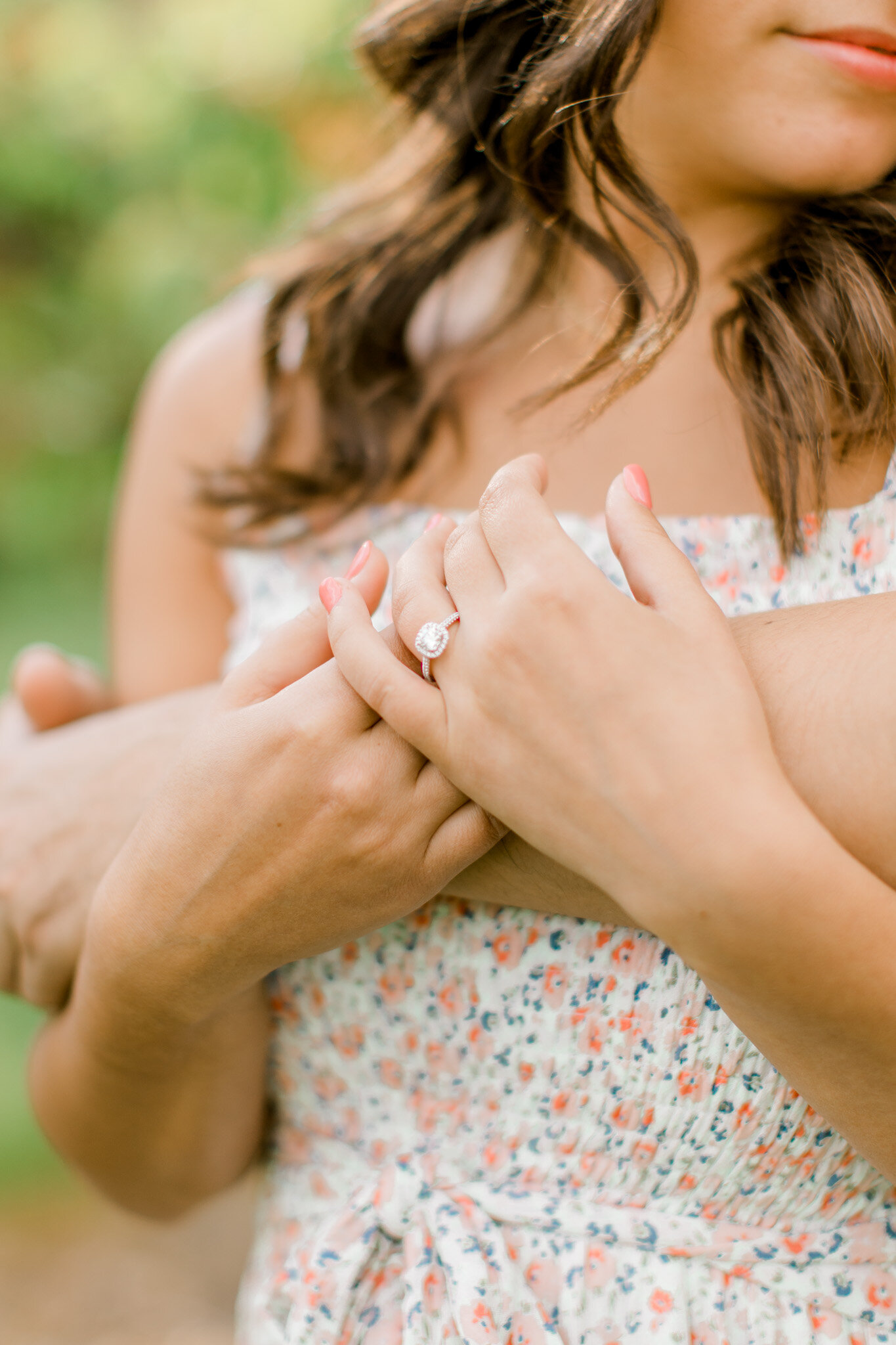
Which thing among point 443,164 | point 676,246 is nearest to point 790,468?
point 676,246

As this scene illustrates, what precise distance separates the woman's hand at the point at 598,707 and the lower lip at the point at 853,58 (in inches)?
20.4

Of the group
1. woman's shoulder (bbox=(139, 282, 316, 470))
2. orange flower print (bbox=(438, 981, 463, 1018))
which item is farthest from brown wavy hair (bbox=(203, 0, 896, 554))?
orange flower print (bbox=(438, 981, 463, 1018))

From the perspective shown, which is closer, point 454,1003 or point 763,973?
point 763,973

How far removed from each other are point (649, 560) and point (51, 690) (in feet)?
3.45

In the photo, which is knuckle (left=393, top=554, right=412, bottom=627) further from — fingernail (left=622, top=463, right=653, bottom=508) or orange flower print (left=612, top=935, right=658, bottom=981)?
orange flower print (left=612, top=935, right=658, bottom=981)

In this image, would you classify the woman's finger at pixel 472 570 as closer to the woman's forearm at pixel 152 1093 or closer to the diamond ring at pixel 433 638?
the diamond ring at pixel 433 638

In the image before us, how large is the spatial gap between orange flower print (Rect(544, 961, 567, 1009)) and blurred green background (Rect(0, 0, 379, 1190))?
2.84m

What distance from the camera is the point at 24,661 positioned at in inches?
62.5

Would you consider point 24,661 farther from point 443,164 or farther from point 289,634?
point 443,164

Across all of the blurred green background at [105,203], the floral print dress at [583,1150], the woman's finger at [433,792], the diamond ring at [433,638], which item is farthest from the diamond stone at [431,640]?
the blurred green background at [105,203]

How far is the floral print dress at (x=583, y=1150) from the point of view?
1046 millimetres

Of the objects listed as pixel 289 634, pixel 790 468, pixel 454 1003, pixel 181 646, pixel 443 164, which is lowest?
pixel 454 1003

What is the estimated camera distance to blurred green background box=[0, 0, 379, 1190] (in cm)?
356

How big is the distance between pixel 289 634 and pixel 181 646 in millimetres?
704
